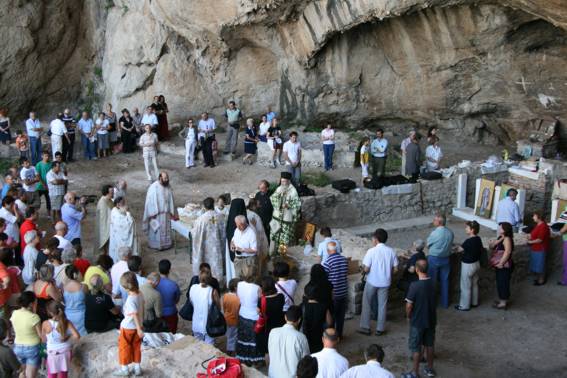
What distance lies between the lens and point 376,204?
48.6 ft

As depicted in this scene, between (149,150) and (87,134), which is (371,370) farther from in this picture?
(87,134)

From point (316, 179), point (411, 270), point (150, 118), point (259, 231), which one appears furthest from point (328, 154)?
point (411, 270)

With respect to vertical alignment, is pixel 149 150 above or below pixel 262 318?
above

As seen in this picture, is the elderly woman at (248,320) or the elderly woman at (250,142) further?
the elderly woman at (250,142)

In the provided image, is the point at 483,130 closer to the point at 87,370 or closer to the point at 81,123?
the point at 81,123

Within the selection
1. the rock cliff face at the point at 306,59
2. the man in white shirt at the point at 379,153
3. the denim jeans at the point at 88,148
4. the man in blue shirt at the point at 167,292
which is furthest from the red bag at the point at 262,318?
the denim jeans at the point at 88,148

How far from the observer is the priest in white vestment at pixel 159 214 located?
1273 cm

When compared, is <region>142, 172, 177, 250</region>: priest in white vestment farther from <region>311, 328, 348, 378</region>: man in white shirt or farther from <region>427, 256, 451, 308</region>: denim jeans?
<region>311, 328, 348, 378</region>: man in white shirt

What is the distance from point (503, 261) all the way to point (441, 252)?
0.94m

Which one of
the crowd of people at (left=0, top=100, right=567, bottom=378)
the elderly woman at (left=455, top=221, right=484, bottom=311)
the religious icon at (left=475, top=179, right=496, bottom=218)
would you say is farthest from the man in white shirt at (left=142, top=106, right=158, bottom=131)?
the elderly woman at (left=455, top=221, right=484, bottom=311)

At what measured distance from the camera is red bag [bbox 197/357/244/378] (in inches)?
278

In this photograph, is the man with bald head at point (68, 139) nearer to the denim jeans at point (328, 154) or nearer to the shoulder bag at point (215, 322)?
the denim jeans at point (328, 154)

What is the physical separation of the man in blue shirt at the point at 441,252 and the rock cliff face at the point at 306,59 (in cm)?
706

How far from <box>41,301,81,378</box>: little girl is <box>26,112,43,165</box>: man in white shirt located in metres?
10.8
